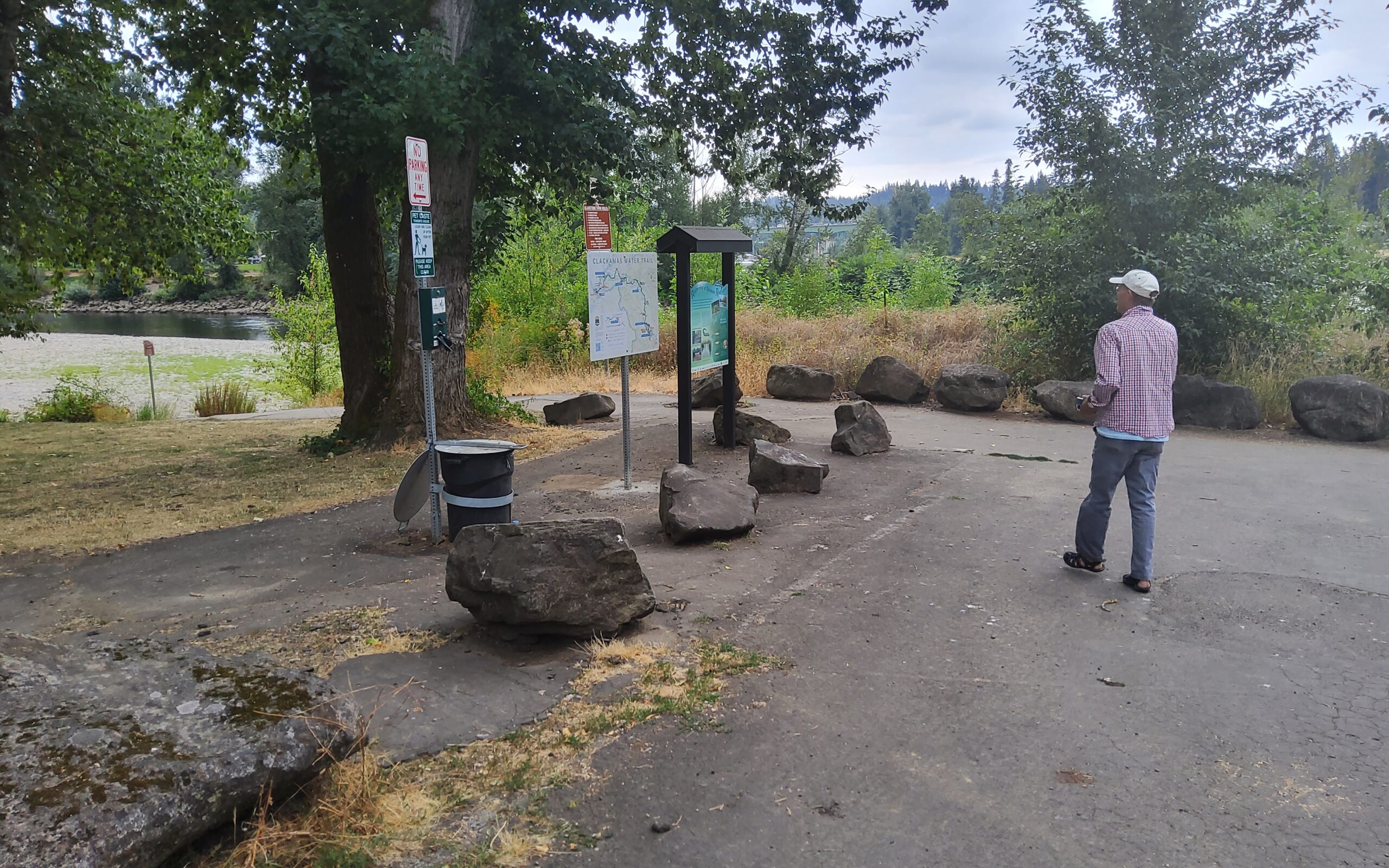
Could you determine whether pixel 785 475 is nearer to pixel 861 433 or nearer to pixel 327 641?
pixel 861 433

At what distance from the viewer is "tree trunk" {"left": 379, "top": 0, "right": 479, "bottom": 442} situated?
11.8 m

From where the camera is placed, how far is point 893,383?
16031mm

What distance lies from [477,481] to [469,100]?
5338mm

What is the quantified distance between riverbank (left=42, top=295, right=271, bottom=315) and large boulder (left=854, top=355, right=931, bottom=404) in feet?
213

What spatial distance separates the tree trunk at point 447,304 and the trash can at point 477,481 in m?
4.76

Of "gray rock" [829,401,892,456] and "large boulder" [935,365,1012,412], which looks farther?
"large boulder" [935,365,1012,412]

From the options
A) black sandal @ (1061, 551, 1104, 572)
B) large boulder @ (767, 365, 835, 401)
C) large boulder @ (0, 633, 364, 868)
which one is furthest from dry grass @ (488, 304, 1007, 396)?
large boulder @ (0, 633, 364, 868)

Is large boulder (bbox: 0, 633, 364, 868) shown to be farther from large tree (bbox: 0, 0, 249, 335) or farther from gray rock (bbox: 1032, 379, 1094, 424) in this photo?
gray rock (bbox: 1032, 379, 1094, 424)

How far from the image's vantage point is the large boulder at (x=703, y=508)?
7.34 meters

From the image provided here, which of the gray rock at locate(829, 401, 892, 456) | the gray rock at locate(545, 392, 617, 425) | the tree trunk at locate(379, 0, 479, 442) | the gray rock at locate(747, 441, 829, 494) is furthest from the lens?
the gray rock at locate(545, 392, 617, 425)

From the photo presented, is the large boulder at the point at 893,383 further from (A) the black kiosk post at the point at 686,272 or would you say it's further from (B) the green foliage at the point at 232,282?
(B) the green foliage at the point at 232,282

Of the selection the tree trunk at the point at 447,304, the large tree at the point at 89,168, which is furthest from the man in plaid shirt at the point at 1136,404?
the large tree at the point at 89,168

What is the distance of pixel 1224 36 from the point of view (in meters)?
14.0

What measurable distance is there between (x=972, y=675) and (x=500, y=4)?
32.1 feet
